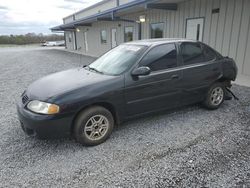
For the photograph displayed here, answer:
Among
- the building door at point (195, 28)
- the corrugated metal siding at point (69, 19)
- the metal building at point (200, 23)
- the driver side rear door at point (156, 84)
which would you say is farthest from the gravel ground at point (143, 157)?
the corrugated metal siding at point (69, 19)

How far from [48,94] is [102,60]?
150 cm

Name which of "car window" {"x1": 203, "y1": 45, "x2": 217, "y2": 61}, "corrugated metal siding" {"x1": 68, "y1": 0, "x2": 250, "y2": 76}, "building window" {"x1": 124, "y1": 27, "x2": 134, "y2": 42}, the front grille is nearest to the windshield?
the front grille

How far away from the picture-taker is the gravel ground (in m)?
2.41

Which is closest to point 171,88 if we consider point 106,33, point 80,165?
point 80,165

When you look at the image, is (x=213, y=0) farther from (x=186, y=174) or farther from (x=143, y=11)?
(x=186, y=174)

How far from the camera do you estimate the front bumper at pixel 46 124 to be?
2725 millimetres

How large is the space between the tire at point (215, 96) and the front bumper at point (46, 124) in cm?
294

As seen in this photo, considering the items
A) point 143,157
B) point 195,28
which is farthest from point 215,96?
point 195,28

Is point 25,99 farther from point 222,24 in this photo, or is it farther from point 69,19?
point 69,19

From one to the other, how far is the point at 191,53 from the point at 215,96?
1.16 m

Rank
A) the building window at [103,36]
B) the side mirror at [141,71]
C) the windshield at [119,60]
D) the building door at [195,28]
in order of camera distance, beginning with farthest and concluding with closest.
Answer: the building window at [103,36] < the building door at [195,28] < the windshield at [119,60] < the side mirror at [141,71]

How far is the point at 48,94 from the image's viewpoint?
9.53 ft

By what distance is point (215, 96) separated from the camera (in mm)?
4398

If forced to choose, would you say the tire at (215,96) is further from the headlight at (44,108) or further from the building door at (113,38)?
the building door at (113,38)
